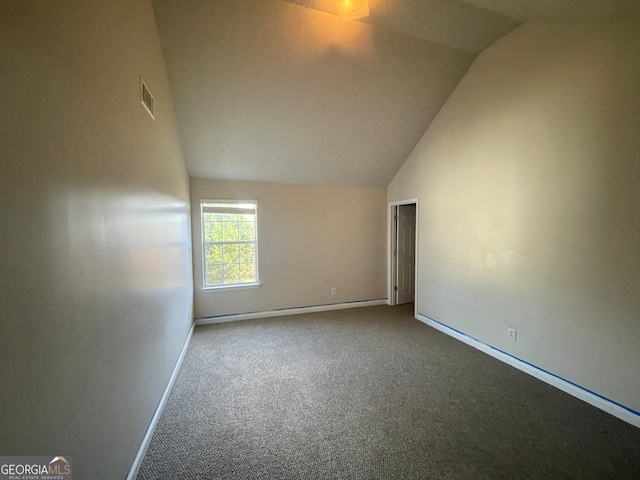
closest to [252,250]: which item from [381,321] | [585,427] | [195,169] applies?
[195,169]

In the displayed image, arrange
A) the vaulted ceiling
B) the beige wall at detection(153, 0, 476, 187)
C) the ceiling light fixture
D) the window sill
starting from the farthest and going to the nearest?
the window sill, the beige wall at detection(153, 0, 476, 187), the vaulted ceiling, the ceiling light fixture

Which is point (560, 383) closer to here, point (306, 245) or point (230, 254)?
point (306, 245)

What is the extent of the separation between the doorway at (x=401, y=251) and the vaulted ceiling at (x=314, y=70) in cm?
128

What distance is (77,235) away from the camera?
1.04m

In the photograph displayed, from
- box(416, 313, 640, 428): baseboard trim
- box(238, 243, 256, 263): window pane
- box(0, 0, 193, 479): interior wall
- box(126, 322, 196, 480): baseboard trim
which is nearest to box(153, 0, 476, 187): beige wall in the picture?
box(0, 0, 193, 479): interior wall

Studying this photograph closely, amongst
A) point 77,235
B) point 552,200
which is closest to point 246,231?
point 77,235

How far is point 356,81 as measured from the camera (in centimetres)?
297

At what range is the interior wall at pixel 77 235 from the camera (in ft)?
2.40

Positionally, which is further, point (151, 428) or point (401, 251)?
point (401, 251)

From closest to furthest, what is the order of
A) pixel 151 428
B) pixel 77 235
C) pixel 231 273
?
pixel 77 235
pixel 151 428
pixel 231 273

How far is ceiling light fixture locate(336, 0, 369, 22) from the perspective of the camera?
75.8 inches

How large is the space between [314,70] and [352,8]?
0.87 meters

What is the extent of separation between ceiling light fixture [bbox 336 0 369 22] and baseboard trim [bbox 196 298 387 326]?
391cm

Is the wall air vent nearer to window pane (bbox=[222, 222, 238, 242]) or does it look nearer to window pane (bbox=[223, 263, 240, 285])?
window pane (bbox=[222, 222, 238, 242])
